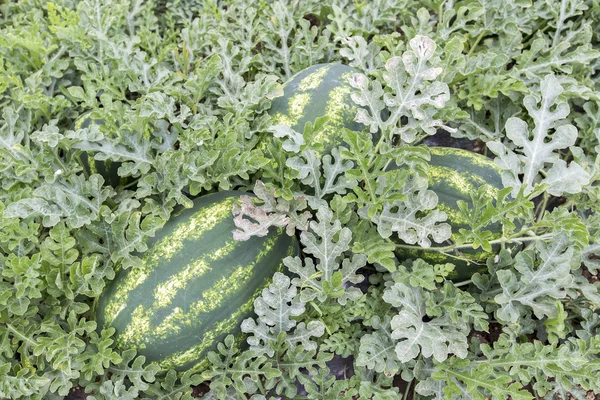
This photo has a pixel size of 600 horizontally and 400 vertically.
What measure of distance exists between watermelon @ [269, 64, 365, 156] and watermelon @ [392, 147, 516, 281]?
430mm

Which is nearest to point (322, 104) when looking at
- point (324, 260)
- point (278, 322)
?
point (324, 260)

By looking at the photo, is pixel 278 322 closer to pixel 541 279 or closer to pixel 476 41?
pixel 541 279

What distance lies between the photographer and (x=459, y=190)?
7.14 ft

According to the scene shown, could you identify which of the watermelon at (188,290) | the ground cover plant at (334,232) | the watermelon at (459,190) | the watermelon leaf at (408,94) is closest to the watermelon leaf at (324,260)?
the ground cover plant at (334,232)

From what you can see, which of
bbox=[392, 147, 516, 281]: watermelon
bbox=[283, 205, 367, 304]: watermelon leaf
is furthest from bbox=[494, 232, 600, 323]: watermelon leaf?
bbox=[283, 205, 367, 304]: watermelon leaf

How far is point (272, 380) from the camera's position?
204 centimetres

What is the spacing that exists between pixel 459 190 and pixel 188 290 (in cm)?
123

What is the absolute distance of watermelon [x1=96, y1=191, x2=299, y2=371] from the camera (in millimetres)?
1889

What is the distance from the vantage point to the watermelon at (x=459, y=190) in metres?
2.17

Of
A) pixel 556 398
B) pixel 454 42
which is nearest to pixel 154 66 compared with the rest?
pixel 454 42

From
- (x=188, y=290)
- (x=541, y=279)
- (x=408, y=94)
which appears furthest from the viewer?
(x=408, y=94)

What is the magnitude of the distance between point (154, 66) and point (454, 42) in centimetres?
164

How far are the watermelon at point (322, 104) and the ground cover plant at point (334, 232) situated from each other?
0.11 ft

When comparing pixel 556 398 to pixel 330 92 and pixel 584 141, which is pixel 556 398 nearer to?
pixel 584 141
